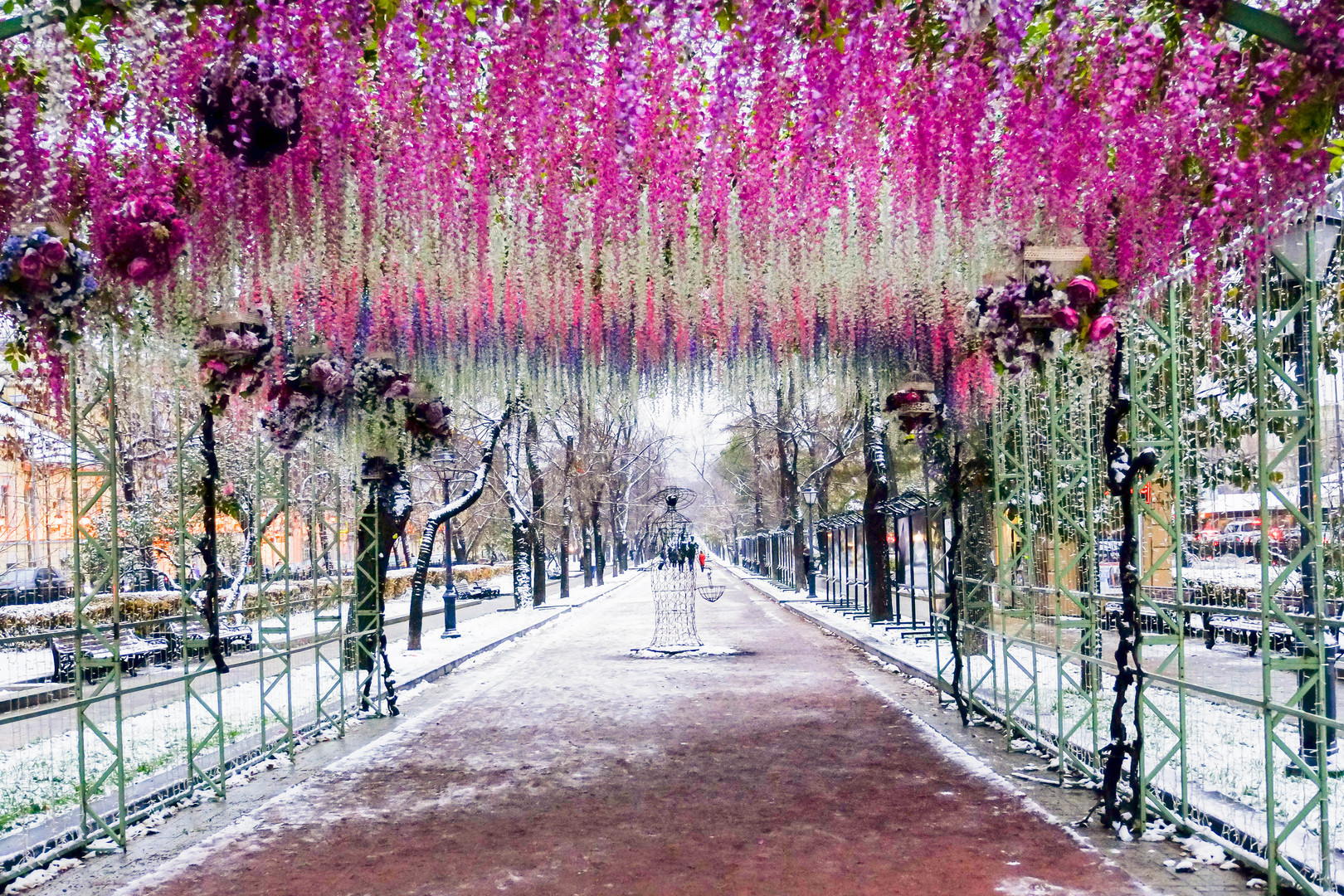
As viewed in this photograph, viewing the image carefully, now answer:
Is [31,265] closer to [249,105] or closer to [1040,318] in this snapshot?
[249,105]

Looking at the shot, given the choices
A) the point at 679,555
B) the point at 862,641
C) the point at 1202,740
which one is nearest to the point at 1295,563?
the point at 1202,740

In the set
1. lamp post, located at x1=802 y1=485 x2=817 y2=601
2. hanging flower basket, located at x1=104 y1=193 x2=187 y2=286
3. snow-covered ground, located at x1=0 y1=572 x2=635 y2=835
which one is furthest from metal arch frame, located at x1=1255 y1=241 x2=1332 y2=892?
lamp post, located at x1=802 y1=485 x2=817 y2=601

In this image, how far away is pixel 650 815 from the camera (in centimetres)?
670

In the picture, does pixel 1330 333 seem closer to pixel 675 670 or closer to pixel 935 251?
pixel 935 251

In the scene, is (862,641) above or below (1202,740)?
below

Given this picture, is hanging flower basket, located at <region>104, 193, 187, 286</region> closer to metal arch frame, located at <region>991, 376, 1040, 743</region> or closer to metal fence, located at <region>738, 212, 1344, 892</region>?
metal fence, located at <region>738, 212, 1344, 892</region>

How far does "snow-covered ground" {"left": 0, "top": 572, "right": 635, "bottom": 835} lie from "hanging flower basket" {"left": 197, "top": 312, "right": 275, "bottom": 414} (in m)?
2.26

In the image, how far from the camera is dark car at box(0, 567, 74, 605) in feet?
19.5

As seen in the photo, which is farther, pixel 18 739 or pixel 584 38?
pixel 18 739

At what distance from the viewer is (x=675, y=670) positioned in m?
14.9

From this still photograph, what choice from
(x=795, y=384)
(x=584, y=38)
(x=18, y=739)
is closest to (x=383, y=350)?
(x=795, y=384)

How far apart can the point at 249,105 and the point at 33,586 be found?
3048 millimetres

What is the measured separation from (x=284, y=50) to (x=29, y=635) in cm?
302

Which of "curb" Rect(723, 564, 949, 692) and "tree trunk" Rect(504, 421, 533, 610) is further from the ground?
"tree trunk" Rect(504, 421, 533, 610)
